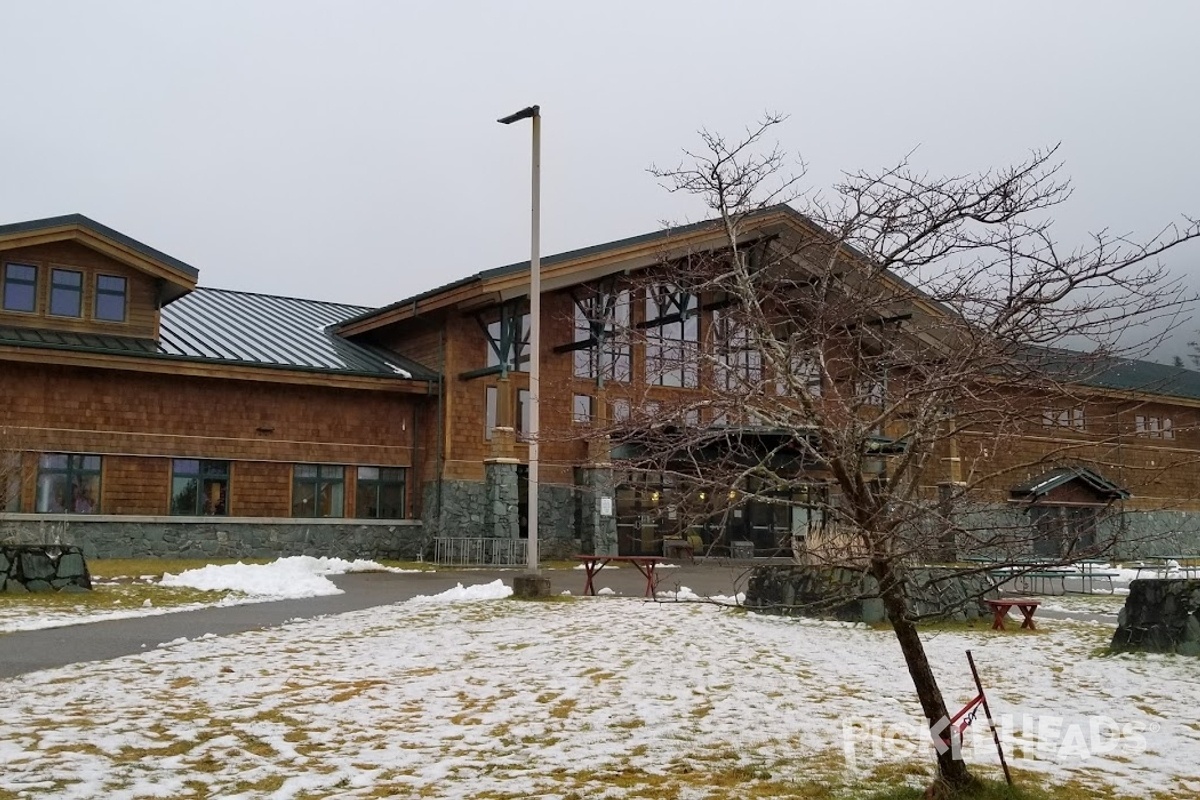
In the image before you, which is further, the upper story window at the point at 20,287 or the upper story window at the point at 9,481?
the upper story window at the point at 20,287

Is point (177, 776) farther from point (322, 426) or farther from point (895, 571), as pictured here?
point (322, 426)

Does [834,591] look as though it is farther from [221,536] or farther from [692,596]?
[221,536]

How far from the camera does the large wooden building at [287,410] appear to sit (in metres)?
25.2

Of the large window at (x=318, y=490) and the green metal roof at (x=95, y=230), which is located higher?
the green metal roof at (x=95, y=230)

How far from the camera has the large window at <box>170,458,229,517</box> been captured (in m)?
26.7

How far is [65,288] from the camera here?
26297 mm

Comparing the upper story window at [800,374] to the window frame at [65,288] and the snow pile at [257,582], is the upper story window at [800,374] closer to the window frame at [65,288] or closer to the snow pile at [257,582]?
the snow pile at [257,582]

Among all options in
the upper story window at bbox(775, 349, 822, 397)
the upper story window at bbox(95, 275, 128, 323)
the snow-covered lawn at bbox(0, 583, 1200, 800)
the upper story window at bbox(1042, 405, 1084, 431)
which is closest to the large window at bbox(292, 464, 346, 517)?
the upper story window at bbox(95, 275, 128, 323)

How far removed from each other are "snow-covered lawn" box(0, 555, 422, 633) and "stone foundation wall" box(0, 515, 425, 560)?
475 cm

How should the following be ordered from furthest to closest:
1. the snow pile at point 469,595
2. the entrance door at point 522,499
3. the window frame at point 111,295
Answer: the entrance door at point 522,499, the window frame at point 111,295, the snow pile at point 469,595

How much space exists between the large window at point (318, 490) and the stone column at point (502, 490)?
3848 mm

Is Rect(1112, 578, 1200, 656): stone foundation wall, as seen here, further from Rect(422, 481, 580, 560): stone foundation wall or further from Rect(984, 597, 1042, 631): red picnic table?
Rect(422, 481, 580, 560): stone foundation wall

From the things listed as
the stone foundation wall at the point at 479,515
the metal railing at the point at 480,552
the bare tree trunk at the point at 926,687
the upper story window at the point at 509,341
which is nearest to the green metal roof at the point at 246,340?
the upper story window at the point at 509,341

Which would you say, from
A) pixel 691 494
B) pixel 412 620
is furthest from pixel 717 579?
pixel 691 494
